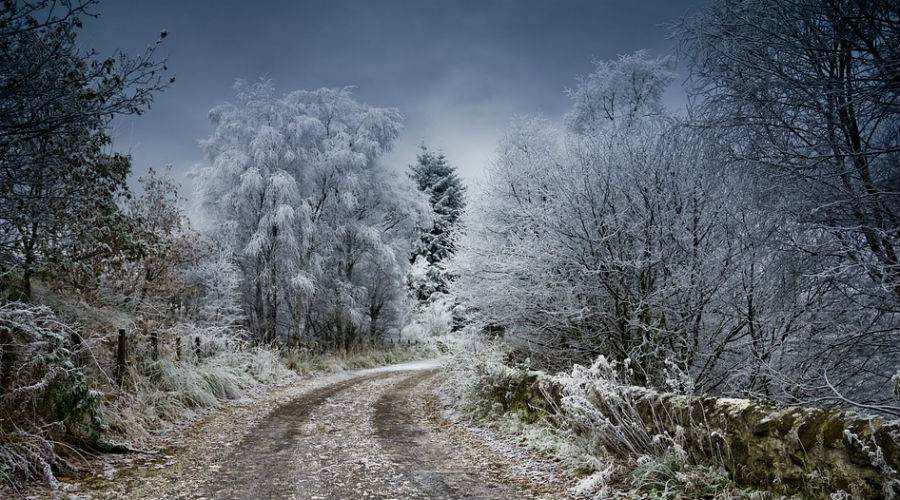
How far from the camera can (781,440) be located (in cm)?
330

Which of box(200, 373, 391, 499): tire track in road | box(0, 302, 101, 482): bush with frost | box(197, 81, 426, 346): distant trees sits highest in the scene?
box(197, 81, 426, 346): distant trees

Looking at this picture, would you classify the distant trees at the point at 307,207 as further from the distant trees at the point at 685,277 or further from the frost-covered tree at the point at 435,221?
the distant trees at the point at 685,277

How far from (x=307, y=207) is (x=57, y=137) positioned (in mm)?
10985

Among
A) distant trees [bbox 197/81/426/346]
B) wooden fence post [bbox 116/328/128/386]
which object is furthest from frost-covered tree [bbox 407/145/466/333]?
wooden fence post [bbox 116/328/128/386]

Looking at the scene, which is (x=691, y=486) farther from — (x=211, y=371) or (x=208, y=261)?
(x=208, y=261)

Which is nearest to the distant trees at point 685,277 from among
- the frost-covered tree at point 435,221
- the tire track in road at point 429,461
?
the tire track in road at point 429,461

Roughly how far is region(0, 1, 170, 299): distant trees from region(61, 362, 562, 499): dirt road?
9.80 feet

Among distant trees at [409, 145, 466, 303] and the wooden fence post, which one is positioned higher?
distant trees at [409, 145, 466, 303]

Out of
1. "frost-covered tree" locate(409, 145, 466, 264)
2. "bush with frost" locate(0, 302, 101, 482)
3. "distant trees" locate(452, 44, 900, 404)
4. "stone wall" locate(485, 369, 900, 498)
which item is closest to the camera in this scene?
"stone wall" locate(485, 369, 900, 498)

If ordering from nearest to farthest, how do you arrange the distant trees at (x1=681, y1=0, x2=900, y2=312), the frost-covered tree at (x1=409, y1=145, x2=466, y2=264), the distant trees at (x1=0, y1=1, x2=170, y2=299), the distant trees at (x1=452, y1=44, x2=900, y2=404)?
1. the distant trees at (x1=681, y1=0, x2=900, y2=312)
2. the distant trees at (x1=0, y1=1, x2=170, y2=299)
3. the distant trees at (x1=452, y1=44, x2=900, y2=404)
4. the frost-covered tree at (x1=409, y1=145, x2=466, y2=264)

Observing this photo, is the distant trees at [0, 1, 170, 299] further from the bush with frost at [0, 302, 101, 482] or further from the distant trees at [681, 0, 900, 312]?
the distant trees at [681, 0, 900, 312]

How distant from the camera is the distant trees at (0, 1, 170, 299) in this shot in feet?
14.6

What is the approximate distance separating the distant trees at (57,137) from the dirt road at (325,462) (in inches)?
118

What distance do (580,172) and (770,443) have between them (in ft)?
18.3
